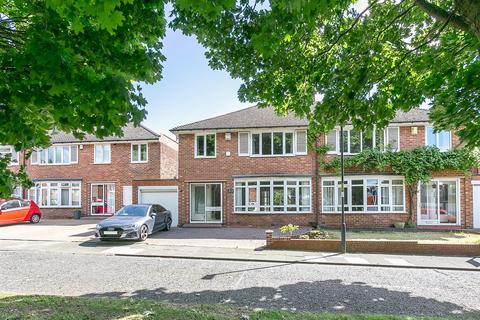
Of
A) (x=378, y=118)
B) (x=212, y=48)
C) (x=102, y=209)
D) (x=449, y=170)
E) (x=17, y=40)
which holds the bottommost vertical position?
(x=102, y=209)

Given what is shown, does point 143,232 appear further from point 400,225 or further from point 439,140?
point 439,140

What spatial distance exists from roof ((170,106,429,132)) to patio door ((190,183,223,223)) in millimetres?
3598

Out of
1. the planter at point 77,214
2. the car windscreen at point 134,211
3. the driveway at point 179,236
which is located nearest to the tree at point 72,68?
the driveway at point 179,236

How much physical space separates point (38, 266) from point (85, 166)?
1527 centimetres

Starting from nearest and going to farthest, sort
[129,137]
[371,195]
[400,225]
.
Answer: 1. [400,225]
2. [371,195]
3. [129,137]

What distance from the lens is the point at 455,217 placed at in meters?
17.4

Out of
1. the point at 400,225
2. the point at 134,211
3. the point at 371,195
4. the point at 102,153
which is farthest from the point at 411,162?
the point at 102,153

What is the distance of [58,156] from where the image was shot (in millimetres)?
24000

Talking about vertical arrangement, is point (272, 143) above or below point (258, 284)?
above

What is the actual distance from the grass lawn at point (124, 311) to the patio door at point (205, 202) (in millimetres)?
14121

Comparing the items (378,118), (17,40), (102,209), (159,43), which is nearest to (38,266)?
(17,40)

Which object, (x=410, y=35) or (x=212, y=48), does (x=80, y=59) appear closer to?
(x=212, y=48)

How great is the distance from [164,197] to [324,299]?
15.4m

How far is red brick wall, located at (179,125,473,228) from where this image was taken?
17.5 meters
